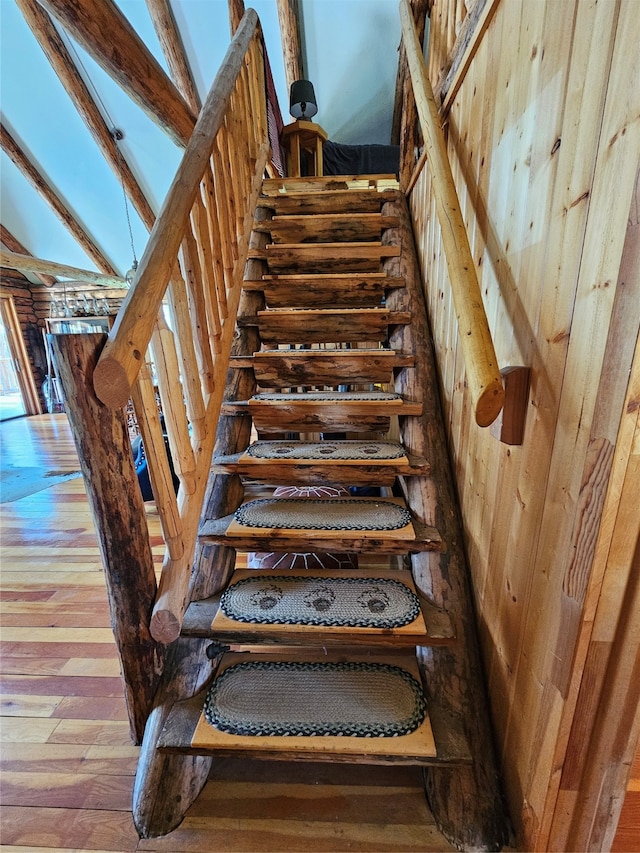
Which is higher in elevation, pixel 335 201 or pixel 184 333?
pixel 335 201

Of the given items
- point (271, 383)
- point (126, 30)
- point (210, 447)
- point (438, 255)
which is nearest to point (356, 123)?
point (126, 30)

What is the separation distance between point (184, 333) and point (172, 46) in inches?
175

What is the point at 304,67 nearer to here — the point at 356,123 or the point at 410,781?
the point at 356,123

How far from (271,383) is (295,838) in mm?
1475

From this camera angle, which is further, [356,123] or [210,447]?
[356,123]

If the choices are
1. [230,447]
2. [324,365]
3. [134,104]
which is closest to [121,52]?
[324,365]

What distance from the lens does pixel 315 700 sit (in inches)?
40.4

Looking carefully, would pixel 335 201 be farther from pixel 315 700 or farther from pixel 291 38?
pixel 291 38

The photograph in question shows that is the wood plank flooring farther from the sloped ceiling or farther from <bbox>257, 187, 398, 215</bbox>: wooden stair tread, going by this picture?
the sloped ceiling

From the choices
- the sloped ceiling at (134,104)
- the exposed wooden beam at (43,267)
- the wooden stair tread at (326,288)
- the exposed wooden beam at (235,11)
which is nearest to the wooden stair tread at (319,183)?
the wooden stair tread at (326,288)

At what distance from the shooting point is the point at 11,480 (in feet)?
11.7

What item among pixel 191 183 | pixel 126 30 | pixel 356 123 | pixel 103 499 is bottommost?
pixel 103 499

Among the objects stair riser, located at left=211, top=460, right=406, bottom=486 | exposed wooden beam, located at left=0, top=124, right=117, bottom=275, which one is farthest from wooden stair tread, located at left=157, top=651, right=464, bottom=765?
exposed wooden beam, located at left=0, top=124, right=117, bottom=275

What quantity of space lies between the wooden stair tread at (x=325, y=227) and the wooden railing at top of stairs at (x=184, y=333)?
15.1 inches
